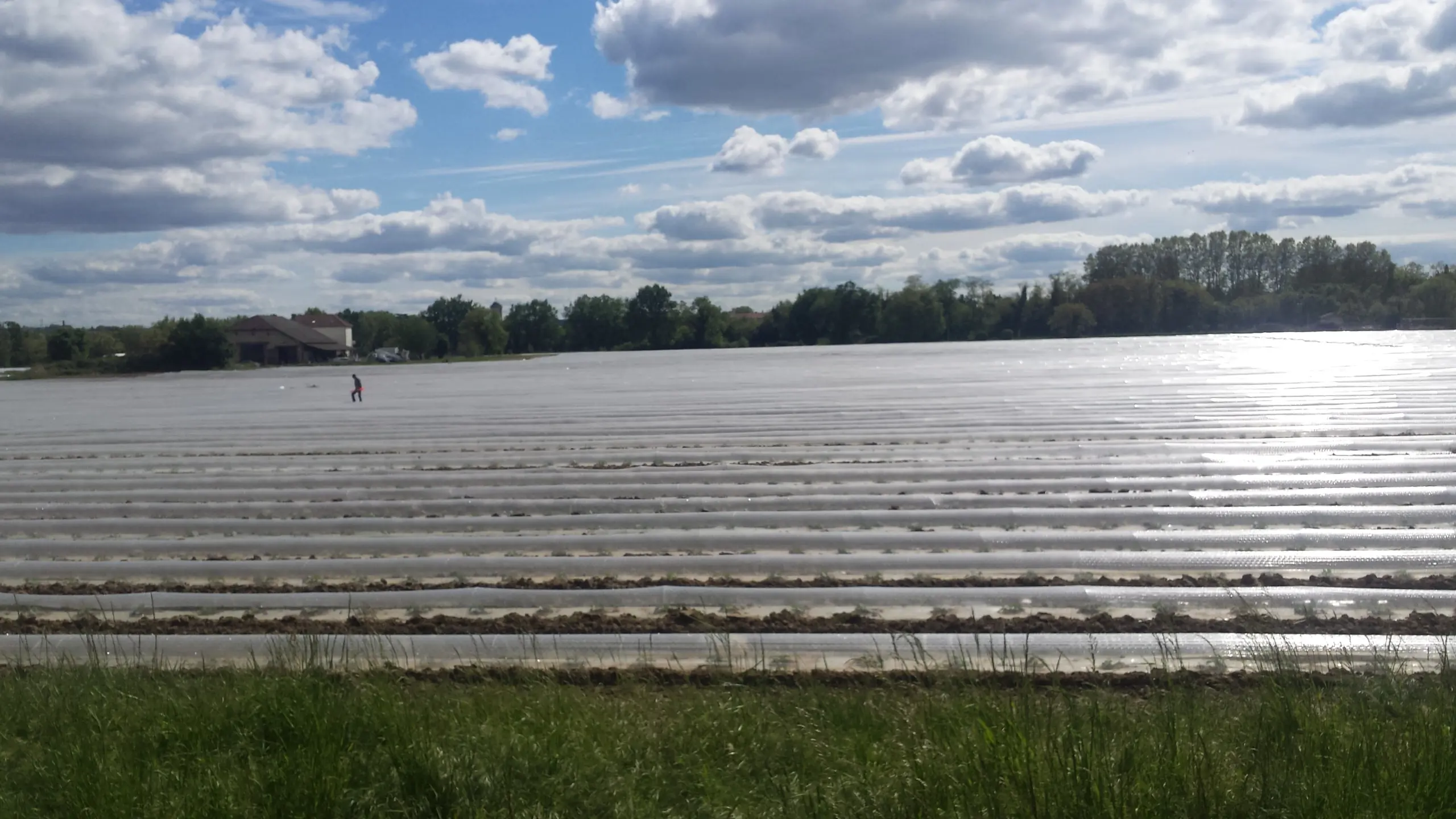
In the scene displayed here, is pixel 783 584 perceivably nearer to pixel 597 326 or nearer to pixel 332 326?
pixel 597 326

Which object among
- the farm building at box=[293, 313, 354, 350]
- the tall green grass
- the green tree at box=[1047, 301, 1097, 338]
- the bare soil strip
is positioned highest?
the farm building at box=[293, 313, 354, 350]

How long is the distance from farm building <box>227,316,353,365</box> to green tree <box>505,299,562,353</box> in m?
16.1

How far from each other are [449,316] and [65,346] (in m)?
35.3

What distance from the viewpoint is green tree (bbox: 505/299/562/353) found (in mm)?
97125

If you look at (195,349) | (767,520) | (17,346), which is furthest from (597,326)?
(767,520)

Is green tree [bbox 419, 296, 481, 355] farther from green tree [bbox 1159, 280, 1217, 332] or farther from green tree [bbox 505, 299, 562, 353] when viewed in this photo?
green tree [bbox 1159, 280, 1217, 332]

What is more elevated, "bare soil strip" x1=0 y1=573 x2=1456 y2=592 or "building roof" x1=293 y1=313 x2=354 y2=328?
"building roof" x1=293 y1=313 x2=354 y2=328

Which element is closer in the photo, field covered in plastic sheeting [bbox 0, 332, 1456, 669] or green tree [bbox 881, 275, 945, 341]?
field covered in plastic sheeting [bbox 0, 332, 1456, 669]

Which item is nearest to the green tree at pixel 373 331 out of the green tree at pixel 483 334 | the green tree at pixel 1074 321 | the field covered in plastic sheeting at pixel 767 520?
the green tree at pixel 483 334

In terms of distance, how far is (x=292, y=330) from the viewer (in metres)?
86.4

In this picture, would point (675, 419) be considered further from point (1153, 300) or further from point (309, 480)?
point (1153, 300)

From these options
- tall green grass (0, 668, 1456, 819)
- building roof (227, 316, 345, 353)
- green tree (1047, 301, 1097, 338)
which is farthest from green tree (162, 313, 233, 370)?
tall green grass (0, 668, 1456, 819)

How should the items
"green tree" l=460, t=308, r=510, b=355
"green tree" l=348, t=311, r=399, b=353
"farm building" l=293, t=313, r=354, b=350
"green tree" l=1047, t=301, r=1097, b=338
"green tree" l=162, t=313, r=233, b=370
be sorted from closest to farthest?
"green tree" l=162, t=313, r=233, b=370 → "green tree" l=1047, t=301, r=1097, b=338 → "green tree" l=460, t=308, r=510, b=355 → "farm building" l=293, t=313, r=354, b=350 → "green tree" l=348, t=311, r=399, b=353

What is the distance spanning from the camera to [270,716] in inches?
181
